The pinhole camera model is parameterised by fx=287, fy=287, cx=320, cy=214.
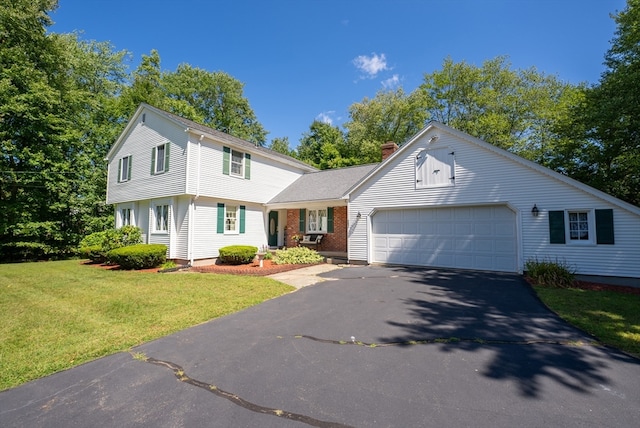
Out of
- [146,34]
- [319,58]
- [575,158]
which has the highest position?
[146,34]

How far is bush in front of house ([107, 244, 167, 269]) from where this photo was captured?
12.2m

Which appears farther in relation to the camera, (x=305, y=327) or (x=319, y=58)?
(x=319, y=58)

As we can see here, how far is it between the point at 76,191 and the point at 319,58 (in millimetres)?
18396

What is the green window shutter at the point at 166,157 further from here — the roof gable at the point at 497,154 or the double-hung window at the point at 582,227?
the double-hung window at the point at 582,227

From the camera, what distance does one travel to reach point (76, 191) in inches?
754

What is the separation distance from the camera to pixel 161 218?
15016 millimetres

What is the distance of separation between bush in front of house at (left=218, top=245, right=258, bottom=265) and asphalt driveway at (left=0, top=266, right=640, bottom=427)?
805cm

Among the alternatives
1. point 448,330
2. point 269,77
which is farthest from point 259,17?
point 448,330

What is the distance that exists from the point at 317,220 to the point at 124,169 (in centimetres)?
1214

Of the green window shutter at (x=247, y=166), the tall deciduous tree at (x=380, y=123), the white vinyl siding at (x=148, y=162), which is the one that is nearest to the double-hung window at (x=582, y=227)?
the green window shutter at (x=247, y=166)

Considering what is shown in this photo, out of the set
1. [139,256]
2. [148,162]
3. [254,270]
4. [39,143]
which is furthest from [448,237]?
[39,143]

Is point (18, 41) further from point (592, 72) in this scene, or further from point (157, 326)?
point (592, 72)

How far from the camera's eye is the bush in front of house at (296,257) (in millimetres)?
13734

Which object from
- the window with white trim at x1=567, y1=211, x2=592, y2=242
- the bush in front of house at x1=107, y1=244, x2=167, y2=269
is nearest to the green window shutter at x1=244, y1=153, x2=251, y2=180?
the bush in front of house at x1=107, y1=244, x2=167, y2=269
